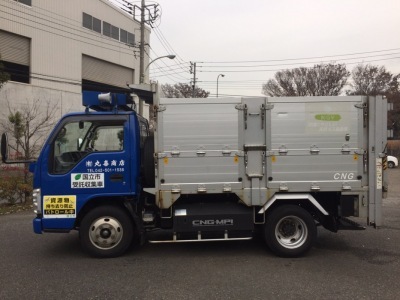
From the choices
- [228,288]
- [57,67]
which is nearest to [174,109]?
[228,288]

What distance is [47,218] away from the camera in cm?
618

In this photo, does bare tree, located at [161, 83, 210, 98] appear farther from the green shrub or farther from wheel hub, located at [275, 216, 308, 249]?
wheel hub, located at [275, 216, 308, 249]

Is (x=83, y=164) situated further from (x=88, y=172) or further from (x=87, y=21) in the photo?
(x=87, y=21)

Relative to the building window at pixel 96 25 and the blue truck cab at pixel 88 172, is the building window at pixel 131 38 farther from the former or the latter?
the blue truck cab at pixel 88 172

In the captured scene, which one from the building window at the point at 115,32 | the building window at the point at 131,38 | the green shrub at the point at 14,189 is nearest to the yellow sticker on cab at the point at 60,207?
the green shrub at the point at 14,189

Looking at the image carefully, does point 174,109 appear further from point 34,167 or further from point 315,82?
point 315,82

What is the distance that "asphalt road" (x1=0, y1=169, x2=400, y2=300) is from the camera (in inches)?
190

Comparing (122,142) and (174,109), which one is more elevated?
(174,109)

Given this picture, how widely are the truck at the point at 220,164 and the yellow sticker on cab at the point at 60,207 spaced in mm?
16

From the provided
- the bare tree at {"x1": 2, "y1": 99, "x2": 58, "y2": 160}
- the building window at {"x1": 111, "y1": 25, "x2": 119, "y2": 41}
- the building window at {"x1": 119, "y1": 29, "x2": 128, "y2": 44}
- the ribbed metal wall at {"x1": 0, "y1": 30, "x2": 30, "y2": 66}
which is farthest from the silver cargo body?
the building window at {"x1": 119, "y1": 29, "x2": 128, "y2": 44}

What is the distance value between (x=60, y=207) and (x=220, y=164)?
2603 mm

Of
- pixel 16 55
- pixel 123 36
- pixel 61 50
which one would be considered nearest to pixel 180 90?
pixel 123 36

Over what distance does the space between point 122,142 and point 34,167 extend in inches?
56.7

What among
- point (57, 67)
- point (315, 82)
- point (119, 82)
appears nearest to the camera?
point (57, 67)
